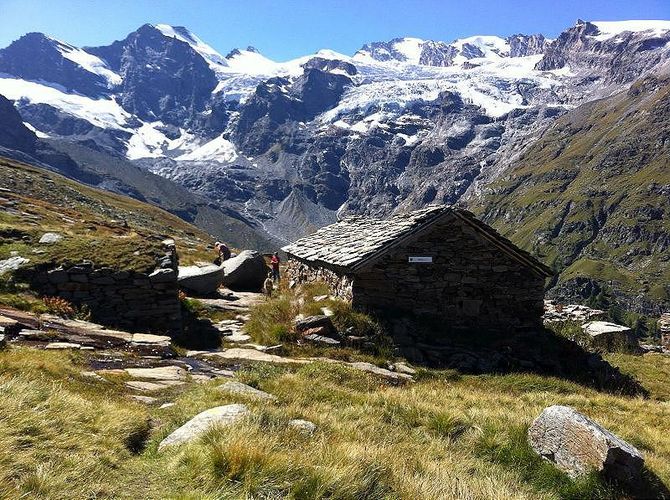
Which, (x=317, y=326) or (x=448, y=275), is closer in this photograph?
(x=317, y=326)

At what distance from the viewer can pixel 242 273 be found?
28.1 meters

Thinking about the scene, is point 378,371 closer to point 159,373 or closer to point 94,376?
point 159,373

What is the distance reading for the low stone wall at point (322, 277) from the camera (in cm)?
1877

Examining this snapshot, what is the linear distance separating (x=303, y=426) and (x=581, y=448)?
3.71 metres

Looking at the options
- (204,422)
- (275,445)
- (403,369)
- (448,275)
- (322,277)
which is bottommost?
(403,369)

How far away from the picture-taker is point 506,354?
17188 mm

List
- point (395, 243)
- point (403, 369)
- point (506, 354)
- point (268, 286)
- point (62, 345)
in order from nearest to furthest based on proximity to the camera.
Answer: point (62, 345)
point (403, 369)
point (506, 354)
point (395, 243)
point (268, 286)

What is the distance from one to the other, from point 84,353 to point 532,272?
1601cm

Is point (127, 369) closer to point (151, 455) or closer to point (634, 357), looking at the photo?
point (151, 455)

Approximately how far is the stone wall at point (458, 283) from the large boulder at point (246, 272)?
1201cm

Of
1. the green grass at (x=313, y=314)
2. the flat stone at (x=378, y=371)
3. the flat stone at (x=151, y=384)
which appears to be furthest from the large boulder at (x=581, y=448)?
the green grass at (x=313, y=314)

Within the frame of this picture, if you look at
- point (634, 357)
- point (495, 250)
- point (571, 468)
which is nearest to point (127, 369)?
point (571, 468)

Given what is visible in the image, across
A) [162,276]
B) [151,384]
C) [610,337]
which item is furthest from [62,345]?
[610,337]

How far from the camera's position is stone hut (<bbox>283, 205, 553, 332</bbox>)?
18125mm
